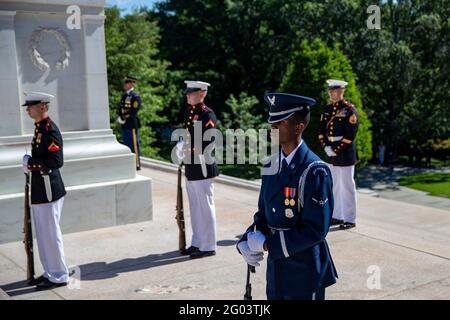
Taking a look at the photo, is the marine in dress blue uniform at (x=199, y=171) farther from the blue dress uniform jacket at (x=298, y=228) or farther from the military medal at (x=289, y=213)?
the military medal at (x=289, y=213)

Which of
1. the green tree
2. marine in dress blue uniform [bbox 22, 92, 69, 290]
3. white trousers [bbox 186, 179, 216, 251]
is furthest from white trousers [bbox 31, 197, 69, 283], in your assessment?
the green tree

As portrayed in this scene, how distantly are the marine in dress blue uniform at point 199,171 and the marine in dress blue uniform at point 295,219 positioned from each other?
2814 mm

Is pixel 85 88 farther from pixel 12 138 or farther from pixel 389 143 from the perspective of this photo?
pixel 389 143

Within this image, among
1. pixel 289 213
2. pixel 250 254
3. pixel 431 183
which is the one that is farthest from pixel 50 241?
pixel 431 183

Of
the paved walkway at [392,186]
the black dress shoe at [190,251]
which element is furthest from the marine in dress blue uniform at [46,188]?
the paved walkway at [392,186]

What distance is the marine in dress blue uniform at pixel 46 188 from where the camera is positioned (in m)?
5.56

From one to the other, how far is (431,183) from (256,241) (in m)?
15.0

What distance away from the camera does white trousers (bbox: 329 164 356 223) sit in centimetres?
760

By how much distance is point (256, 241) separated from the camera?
140 inches

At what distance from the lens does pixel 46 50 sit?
7230 millimetres

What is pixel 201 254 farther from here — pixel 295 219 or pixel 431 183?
pixel 431 183

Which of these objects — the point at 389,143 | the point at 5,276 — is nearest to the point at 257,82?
the point at 389,143

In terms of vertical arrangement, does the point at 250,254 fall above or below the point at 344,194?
above

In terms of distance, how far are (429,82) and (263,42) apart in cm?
946
